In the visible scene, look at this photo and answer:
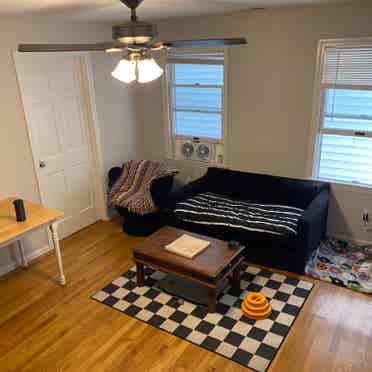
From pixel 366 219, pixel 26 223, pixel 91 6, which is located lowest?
pixel 366 219

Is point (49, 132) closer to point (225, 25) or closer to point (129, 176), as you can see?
point (129, 176)

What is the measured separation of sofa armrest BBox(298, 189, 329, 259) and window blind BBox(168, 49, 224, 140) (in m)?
1.54

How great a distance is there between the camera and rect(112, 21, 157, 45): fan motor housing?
1.98 meters

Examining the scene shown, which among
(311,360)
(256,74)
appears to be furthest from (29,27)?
(311,360)

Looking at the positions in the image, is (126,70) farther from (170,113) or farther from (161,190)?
(170,113)

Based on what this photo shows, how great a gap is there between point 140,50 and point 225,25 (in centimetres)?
255

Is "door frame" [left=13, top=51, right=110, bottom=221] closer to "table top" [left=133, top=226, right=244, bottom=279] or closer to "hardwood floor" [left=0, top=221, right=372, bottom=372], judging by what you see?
"hardwood floor" [left=0, top=221, right=372, bottom=372]

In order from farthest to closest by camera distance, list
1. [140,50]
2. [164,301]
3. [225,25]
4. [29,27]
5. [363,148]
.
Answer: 1. [225,25]
2. [363,148]
3. [29,27]
4. [164,301]
5. [140,50]

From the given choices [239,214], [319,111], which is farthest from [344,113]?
[239,214]

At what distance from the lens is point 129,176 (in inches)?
193

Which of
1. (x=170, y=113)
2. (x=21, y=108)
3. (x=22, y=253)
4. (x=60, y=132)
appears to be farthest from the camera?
(x=170, y=113)

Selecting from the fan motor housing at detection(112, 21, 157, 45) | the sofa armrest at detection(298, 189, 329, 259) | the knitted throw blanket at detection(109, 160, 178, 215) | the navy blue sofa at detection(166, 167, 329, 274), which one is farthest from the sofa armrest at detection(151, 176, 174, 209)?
the fan motor housing at detection(112, 21, 157, 45)

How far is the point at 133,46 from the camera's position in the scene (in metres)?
2.09

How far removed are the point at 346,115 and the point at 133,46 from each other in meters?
2.79
